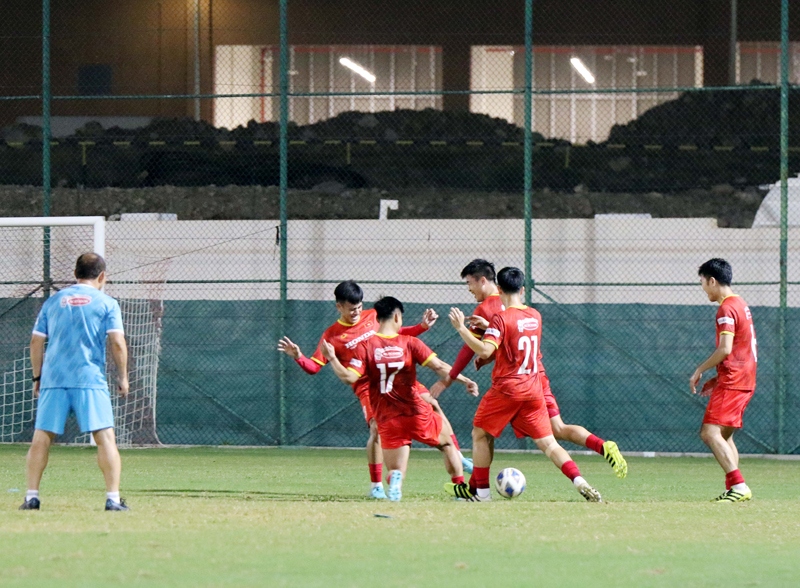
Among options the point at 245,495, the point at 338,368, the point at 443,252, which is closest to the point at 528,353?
the point at 338,368

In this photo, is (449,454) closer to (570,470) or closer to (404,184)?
(570,470)

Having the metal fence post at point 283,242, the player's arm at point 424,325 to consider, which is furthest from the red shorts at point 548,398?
the metal fence post at point 283,242

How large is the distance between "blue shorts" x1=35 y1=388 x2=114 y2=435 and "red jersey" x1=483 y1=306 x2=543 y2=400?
2.99 m

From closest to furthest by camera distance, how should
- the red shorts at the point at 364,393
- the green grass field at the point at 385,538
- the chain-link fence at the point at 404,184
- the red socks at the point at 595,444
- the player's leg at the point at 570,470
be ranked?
the green grass field at the point at 385,538, the player's leg at the point at 570,470, the red socks at the point at 595,444, the red shorts at the point at 364,393, the chain-link fence at the point at 404,184

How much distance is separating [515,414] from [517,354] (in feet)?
1.53

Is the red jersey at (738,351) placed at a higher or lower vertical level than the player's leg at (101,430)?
higher

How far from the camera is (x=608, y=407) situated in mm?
17609

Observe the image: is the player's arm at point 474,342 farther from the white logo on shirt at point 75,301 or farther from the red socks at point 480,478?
the white logo on shirt at point 75,301

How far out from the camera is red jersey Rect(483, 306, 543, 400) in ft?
32.5

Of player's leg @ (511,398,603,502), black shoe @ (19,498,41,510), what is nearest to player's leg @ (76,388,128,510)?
black shoe @ (19,498,41,510)

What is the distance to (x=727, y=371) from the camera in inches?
424

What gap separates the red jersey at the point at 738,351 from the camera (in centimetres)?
1067

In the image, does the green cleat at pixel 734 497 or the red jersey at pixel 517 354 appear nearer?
the red jersey at pixel 517 354

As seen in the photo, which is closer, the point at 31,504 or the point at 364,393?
the point at 31,504
